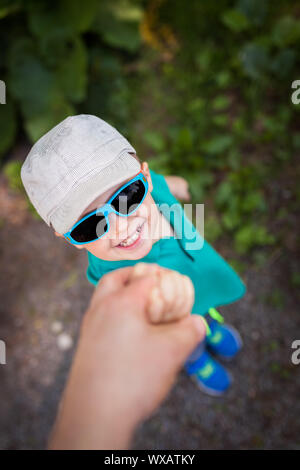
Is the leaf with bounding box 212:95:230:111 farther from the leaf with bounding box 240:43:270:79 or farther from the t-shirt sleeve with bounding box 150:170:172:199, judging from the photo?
the t-shirt sleeve with bounding box 150:170:172:199

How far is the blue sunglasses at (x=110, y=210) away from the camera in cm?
103

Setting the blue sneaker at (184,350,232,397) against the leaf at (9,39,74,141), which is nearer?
the blue sneaker at (184,350,232,397)

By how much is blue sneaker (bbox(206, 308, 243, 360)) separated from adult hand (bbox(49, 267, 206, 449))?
1.81m

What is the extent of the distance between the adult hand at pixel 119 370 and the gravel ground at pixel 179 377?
1545 mm

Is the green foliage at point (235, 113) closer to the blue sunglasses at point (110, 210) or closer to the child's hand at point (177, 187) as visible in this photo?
the child's hand at point (177, 187)

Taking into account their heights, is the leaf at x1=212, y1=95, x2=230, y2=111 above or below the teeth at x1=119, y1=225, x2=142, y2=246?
below

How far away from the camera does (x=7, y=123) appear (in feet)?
11.6

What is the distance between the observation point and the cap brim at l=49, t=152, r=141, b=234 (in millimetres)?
1002

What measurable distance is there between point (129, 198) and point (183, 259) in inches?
16.3

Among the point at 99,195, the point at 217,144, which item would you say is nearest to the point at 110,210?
the point at 99,195

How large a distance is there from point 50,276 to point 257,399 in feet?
6.96


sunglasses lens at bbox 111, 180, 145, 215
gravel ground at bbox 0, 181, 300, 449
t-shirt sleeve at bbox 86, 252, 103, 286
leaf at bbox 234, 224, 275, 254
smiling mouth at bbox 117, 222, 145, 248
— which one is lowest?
gravel ground at bbox 0, 181, 300, 449

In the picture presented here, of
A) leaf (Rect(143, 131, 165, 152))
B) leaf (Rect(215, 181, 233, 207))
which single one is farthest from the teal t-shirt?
leaf (Rect(143, 131, 165, 152))

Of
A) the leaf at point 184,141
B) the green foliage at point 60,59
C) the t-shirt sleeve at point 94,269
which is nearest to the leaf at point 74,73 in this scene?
the green foliage at point 60,59
